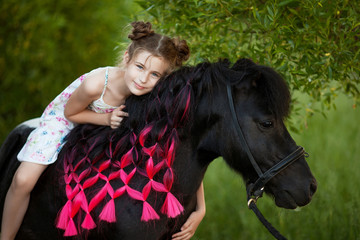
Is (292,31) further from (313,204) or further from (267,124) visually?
(313,204)

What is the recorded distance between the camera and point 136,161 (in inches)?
79.0

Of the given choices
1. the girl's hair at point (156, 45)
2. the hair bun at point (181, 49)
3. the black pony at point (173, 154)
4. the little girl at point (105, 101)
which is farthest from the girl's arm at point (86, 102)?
the hair bun at point (181, 49)

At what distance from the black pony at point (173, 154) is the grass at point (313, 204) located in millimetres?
679

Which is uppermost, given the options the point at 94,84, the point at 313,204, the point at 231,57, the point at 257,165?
the point at 94,84

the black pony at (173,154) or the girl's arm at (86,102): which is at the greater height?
the girl's arm at (86,102)

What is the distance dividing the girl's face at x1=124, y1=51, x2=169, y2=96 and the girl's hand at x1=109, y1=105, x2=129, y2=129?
139mm

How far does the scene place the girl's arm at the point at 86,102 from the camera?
2.21 metres

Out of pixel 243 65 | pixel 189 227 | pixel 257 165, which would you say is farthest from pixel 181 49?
pixel 189 227

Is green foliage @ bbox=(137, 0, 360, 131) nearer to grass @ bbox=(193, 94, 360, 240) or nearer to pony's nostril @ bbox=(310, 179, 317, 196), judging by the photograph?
pony's nostril @ bbox=(310, 179, 317, 196)

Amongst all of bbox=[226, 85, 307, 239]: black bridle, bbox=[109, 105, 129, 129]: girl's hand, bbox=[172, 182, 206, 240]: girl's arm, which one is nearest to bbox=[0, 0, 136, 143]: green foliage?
bbox=[109, 105, 129, 129]: girl's hand

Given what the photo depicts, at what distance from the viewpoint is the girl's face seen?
2.10 meters

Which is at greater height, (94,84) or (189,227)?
(94,84)

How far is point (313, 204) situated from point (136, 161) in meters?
3.07

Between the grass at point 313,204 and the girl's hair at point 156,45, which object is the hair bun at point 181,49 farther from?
the grass at point 313,204
